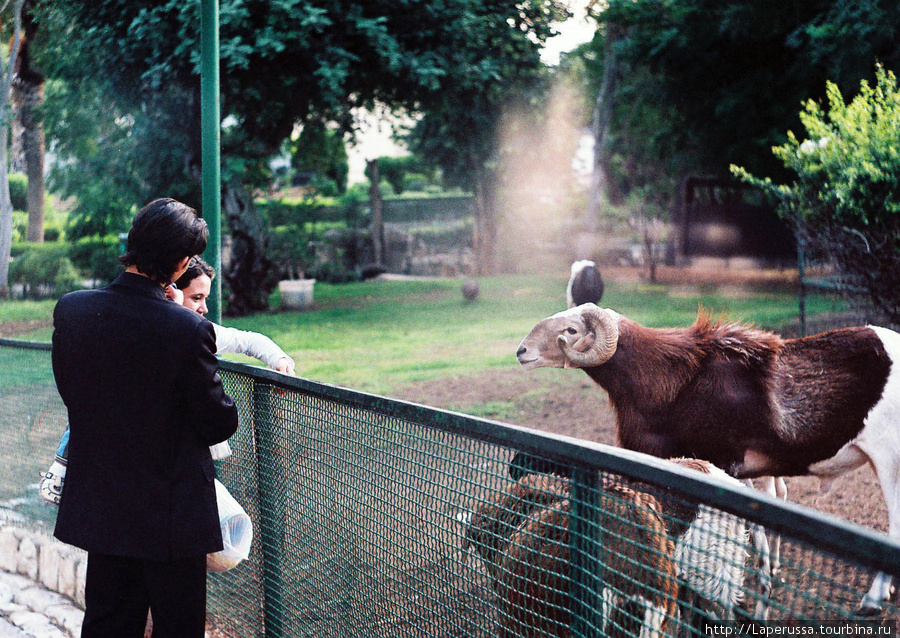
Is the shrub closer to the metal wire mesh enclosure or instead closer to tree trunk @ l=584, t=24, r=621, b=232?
tree trunk @ l=584, t=24, r=621, b=232

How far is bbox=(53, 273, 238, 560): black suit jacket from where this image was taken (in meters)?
2.56

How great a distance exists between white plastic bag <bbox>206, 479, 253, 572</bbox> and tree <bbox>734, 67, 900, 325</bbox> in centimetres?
594

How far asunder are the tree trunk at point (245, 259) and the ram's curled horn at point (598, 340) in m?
16.4

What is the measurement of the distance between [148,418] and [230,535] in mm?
596

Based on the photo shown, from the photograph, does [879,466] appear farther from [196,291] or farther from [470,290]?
[470,290]

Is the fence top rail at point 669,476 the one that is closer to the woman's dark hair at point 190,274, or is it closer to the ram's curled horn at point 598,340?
the woman's dark hair at point 190,274

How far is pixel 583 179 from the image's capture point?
44.1 metres

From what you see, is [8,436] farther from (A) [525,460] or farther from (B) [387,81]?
(B) [387,81]

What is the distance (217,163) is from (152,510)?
9.04 ft

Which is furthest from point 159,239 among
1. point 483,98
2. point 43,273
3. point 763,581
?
point 483,98

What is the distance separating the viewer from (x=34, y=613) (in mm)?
4742

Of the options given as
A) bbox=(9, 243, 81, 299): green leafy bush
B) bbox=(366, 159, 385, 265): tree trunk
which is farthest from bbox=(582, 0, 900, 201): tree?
bbox=(9, 243, 81, 299): green leafy bush

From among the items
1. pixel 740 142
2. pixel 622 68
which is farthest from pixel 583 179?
pixel 740 142

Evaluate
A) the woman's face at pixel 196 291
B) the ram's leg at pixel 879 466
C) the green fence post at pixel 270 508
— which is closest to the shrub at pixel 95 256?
the woman's face at pixel 196 291
